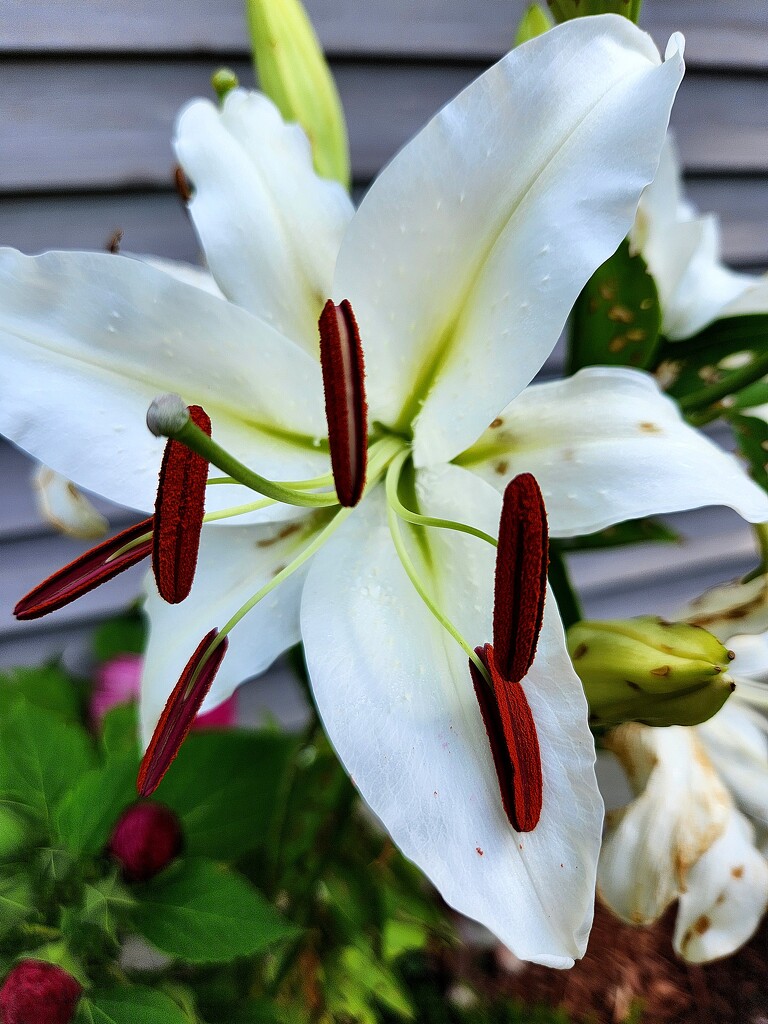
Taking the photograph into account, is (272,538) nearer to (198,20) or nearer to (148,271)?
(148,271)

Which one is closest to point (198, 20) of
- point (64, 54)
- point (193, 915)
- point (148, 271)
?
point (64, 54)

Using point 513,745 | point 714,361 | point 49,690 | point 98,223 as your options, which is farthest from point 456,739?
point 98,223

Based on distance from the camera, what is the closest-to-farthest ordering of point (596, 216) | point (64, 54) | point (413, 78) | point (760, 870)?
point (596, 216), point (760, 870), point (64, 54), point (413, 78)

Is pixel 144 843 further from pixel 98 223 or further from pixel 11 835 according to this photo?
pixel 98 223

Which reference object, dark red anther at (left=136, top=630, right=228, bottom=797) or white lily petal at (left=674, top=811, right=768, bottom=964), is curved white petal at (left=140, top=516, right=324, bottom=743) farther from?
white lily petal at (left=674, top=811, right=768, bottom=964)

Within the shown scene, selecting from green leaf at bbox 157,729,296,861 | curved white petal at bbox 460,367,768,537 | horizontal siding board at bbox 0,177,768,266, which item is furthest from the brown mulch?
horizontal siding board at bbox 0,177,768,266

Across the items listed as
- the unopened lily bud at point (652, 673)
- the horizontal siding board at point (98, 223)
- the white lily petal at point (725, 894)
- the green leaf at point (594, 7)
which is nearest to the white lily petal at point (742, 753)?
the white lily petal at point (725, 894)

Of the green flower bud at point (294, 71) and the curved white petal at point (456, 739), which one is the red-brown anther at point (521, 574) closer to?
the curved white petal at point (456, 739)
